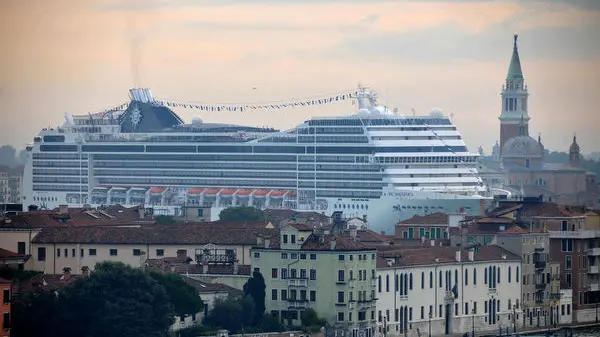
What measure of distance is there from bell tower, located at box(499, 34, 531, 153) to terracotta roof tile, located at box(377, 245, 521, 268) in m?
116

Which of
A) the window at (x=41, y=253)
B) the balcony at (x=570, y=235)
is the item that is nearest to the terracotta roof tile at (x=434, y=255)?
the balcony at (x=570, y=235)

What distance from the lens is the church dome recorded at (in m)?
184

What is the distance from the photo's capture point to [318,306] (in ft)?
204

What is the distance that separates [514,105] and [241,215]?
314 ft

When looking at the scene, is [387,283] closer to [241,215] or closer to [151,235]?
[151,235]

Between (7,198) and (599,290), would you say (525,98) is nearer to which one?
(7,198)

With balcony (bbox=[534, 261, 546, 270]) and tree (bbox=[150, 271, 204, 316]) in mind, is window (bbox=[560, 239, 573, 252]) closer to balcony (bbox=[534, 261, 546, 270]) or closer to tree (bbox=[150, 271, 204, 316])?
balcony (bbox=[534, 261, 546, 270])

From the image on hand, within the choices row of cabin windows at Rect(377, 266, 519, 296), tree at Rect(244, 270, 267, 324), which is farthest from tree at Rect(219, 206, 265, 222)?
tree at Rect(244, 270, 267, 324)

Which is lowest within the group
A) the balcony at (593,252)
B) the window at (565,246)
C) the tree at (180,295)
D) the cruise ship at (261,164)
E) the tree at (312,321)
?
the tree at (312,321)

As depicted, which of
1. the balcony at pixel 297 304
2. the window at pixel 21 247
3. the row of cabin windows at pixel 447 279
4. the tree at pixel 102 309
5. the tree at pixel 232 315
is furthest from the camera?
the window at pixel 21 247

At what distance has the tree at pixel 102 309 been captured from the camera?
57.2m

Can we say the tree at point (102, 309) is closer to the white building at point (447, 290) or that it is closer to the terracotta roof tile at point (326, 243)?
the terracotta roof tile at point (326, 243)

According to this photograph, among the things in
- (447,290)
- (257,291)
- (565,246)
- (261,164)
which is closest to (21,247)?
(257,291)

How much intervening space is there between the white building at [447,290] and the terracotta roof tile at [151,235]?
4.99 meters
